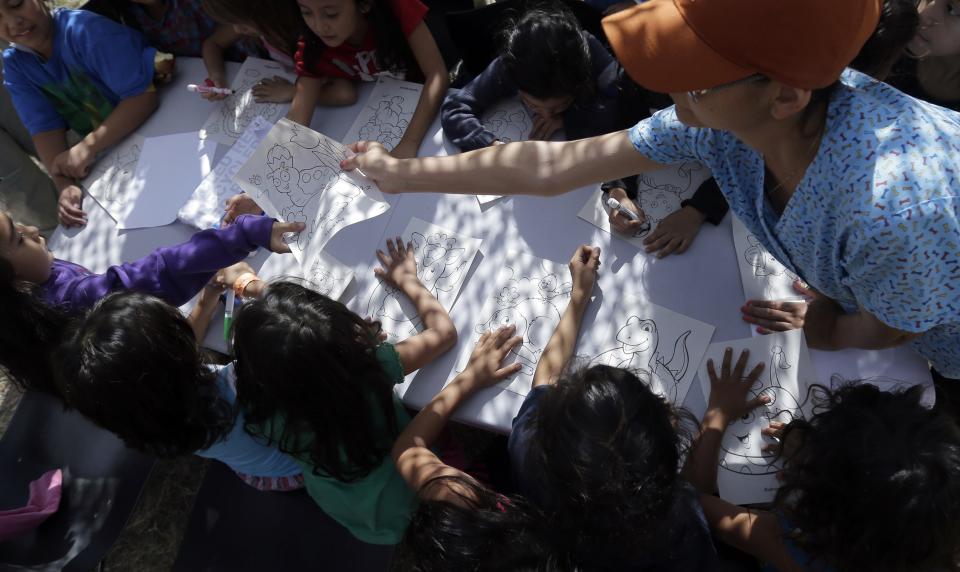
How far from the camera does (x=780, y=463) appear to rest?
119 centimetres

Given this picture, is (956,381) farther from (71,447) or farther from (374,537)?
(71,447)

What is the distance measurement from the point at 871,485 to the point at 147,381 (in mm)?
1338

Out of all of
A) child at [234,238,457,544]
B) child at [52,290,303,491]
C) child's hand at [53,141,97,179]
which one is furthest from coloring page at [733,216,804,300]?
child's hand at [53,141,97,179]

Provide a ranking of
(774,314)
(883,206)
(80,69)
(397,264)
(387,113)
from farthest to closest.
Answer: (80,69), (387,113), (397,264), (774,314), (883,206)

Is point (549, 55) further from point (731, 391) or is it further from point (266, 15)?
point (731, 391)

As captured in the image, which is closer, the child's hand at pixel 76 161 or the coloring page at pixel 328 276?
the coloring page at pixel 328 276

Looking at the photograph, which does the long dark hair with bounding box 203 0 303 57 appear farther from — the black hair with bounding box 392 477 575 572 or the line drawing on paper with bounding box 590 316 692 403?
the black hair with bounding box 392 477 575 572

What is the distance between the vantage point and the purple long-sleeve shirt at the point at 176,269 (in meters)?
1.50

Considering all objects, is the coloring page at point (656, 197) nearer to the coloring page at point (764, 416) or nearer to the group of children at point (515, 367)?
the group of children at point (515, 367)

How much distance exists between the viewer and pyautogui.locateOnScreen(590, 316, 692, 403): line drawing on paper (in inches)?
50.6

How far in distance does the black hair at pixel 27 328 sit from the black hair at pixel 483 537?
40.4 inches

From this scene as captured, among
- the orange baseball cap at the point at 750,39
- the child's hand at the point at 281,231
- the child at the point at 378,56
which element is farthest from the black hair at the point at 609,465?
the child at the point at 378,56

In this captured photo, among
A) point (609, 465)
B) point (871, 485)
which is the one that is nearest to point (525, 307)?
point (609, 465)

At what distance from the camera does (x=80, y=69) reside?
1.93 m
